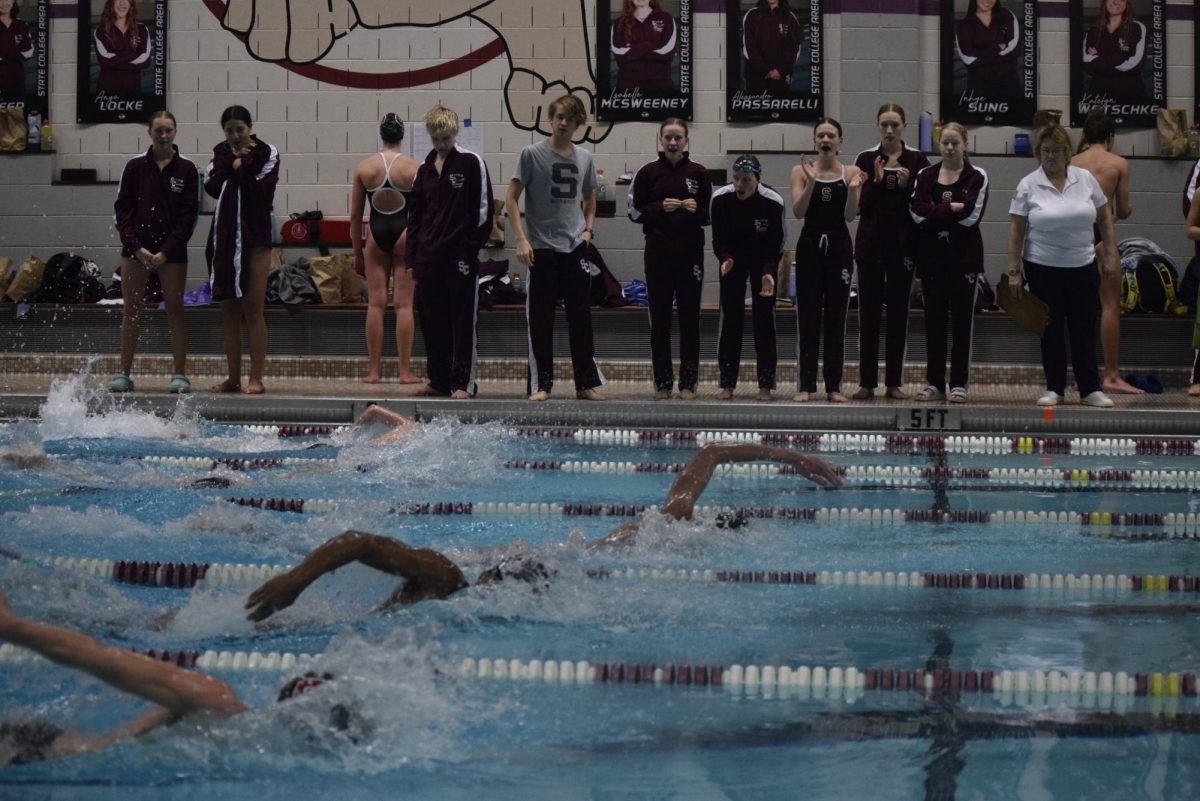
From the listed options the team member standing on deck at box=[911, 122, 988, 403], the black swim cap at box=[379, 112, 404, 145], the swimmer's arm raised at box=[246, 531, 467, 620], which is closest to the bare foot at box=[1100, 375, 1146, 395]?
the team member standing on deck at box=[911, 122, 988, 403]

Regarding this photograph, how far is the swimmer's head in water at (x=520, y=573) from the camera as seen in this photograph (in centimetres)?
418

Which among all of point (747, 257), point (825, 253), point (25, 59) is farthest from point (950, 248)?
point (25, 59)

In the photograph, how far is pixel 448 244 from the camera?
28.8 ft

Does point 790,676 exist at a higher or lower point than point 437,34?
lower

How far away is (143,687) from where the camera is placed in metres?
2.84

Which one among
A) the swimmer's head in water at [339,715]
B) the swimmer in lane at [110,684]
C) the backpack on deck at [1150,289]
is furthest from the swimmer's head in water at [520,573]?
the backpack on deck at [1150,289]

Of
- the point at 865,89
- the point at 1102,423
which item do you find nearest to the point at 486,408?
the point at 1102,423

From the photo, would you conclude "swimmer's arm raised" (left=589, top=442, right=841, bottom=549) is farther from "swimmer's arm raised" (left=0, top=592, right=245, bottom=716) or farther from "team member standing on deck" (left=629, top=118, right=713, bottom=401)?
"team member standing on deck" (left=629, top=118, right=713, bottom=401)

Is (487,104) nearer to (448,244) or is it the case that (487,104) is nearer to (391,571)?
(448,244)

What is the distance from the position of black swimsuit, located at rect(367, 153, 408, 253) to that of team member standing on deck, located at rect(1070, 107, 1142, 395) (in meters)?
4.07

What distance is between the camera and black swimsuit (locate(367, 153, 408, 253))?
9.50 metres

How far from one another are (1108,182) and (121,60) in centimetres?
804

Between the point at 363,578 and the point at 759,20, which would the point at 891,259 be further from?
the point at 363,578

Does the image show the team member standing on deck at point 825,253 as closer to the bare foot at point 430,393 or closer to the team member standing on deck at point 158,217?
the bare foot at point 430,393
